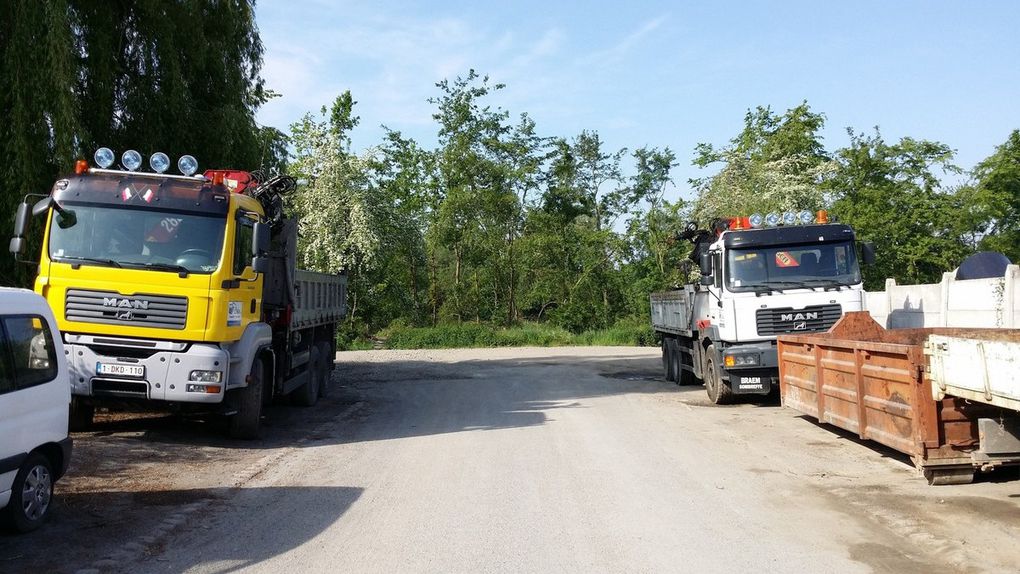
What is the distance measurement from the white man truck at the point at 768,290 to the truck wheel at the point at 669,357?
4.50 meters

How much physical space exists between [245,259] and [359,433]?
3.01 meters

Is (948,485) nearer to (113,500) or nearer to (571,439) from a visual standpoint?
(571,439)

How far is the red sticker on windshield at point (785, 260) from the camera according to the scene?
1460 centimetres

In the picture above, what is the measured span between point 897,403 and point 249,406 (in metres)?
7.51

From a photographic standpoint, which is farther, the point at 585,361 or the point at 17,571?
the point at 585,361

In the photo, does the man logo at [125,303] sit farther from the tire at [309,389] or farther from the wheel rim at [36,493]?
the tire at [309,389]

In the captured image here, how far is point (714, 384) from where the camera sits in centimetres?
1525

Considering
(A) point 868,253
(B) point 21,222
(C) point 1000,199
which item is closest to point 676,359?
(A) point 868,253

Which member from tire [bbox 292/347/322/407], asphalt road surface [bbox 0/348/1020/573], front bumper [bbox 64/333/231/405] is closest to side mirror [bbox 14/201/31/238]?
front bumper [bbox 64/333/231/405]

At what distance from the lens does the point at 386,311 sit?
41.8 meters

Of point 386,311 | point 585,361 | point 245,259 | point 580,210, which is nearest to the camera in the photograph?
point 245,259

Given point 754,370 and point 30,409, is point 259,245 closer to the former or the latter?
point 30,409

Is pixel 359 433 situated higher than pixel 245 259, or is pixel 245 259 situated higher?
pixel 245 259

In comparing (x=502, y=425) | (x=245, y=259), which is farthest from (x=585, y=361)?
(x=245, y=259)
